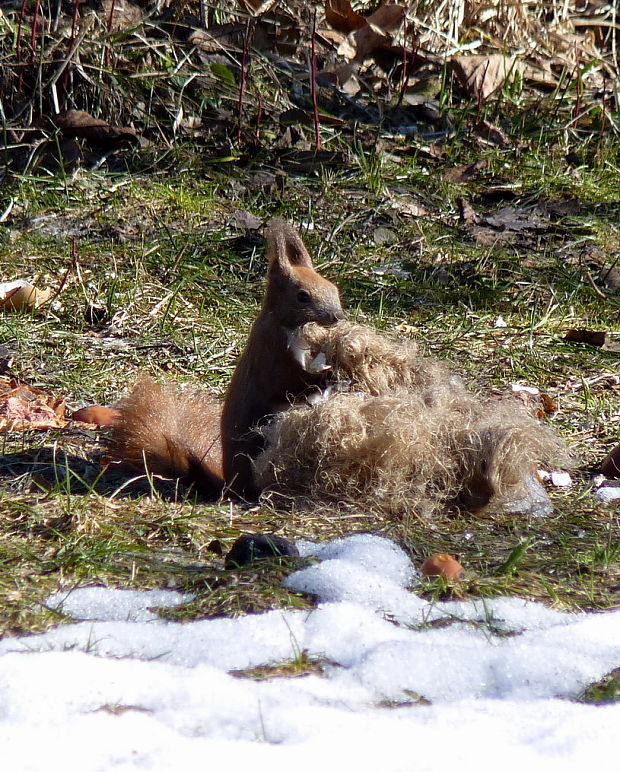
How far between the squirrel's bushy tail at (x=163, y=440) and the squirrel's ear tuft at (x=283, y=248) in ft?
1.92

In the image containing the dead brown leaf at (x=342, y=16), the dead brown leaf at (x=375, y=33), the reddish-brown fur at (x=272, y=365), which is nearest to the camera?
the reddish-brown fur at (x=272, y=365)

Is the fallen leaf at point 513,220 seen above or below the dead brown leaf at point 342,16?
below

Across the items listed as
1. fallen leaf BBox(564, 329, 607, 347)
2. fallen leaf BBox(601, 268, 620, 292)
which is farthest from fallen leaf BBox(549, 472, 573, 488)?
fallen leaf BBox(601, 268, 620, 292)

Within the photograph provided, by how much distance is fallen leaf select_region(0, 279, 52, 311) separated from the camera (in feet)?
14.5

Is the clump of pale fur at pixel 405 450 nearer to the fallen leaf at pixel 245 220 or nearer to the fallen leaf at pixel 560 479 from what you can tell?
the fallen leaf at pixel 560 479

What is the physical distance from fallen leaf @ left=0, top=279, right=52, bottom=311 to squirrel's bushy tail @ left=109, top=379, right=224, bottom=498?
4.51ft

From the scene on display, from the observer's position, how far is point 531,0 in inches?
265

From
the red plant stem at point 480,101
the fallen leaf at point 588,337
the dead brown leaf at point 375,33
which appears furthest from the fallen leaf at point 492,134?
the fallen leaf at point 588,337

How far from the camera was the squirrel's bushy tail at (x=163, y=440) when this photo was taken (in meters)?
3.12

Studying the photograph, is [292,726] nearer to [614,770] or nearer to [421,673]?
[421,673]

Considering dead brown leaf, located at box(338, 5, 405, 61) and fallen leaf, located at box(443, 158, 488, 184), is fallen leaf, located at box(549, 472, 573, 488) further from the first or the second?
dead brown leaf, located at box(338, 5, 405, 61)

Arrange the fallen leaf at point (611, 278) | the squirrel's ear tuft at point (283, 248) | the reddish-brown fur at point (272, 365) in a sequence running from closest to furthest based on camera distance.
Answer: the reddish-brown fur at point (272, 365), the squirrel's ear tuft at point (283, 248), the fallen leaf at point (611, 278)

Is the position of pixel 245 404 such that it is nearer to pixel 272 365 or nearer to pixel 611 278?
pixel 272 365

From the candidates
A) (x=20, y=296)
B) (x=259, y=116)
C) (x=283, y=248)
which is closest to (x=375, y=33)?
(x=259, y=116)
